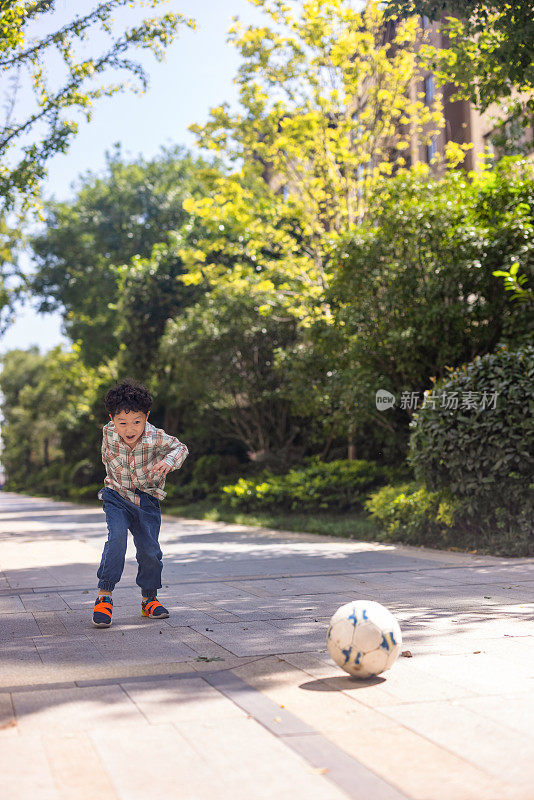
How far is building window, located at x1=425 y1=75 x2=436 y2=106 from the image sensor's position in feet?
80.3

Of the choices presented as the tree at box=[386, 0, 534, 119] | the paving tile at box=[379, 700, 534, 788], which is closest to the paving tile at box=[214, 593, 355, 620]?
the paving tile at box=[379, 700, 534, 788]

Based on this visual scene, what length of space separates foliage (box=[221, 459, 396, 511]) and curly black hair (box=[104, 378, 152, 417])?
1067cm

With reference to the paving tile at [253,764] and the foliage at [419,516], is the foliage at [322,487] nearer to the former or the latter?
the foliage at [419,516]

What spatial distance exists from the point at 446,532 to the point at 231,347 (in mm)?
10987

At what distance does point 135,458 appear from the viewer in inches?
252

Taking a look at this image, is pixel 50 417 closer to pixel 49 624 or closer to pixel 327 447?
pixel 327 447

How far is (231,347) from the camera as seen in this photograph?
21.6 m

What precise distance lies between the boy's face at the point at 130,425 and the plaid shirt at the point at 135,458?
0.16 ft

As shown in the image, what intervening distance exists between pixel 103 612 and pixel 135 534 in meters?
0.63

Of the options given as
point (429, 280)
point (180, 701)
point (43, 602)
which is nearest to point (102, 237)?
point (429, 280)

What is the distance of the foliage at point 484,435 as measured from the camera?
420 inches

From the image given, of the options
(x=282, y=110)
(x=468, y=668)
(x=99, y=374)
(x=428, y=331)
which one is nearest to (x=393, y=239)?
(x=428, y=331)

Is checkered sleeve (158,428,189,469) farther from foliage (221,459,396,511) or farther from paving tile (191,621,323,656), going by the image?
foliage (221,459,396,511)

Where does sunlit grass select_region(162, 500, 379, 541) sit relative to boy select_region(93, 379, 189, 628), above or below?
below
